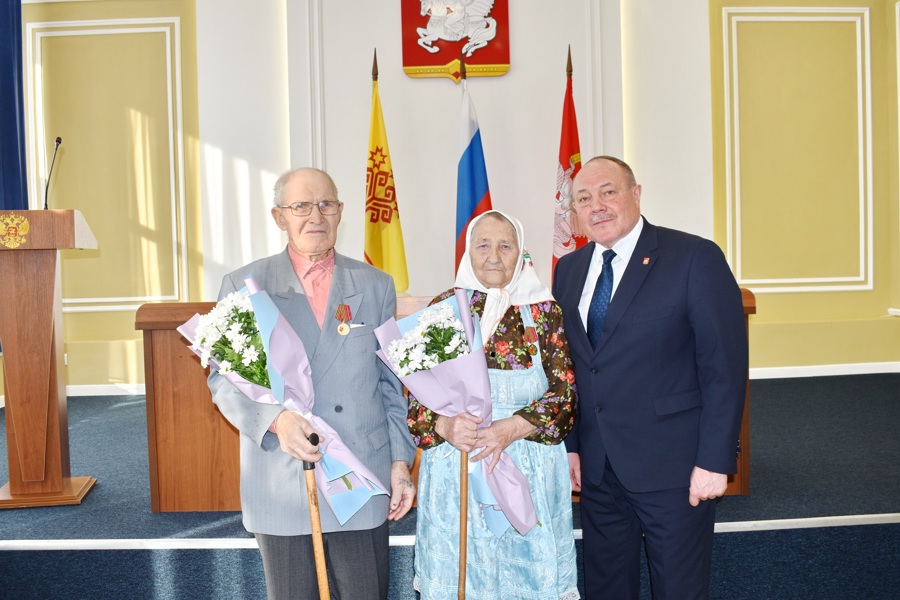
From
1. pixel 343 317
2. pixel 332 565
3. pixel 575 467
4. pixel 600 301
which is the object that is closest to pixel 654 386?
pixel 600 301

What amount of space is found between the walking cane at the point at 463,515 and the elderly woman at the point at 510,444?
0.22ft

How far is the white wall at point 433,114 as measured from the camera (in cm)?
540

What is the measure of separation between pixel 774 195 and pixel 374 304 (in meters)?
5.43

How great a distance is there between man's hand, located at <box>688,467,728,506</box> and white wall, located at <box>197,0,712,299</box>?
3844 millimetres

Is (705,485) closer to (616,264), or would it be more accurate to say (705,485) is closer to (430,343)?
(616,264)

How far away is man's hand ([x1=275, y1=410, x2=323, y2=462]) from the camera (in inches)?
59.1

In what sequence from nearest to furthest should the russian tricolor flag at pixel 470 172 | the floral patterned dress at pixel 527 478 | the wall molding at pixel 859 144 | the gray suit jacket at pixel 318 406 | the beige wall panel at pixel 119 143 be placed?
1. the gray suit jacket at pixel 318 406
2. the floral patterned dress at pixel 527 478
3. the russian tricolor flag at pixel 470 172
4. the beige wall panel at pixel 119 143
5. the wall molding at pixel 859 144

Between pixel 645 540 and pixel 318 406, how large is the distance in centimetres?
97

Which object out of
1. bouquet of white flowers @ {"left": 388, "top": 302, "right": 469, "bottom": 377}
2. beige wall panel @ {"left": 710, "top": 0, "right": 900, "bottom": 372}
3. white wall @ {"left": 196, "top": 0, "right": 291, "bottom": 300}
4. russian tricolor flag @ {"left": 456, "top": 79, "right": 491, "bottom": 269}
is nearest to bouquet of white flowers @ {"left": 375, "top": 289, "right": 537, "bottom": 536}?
bouquet of white flowers @ {"left": 388, "top": 302, "right": 469, "bottom": 377}

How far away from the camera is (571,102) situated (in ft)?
16.6

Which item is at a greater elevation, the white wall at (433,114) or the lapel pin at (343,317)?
the white wall at (433,114)

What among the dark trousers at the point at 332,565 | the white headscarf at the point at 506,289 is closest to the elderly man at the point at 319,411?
the dark trousers at the point at 332,565

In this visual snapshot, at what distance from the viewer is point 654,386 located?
5.94 ft

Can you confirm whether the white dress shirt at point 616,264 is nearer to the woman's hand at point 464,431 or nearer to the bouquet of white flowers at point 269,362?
the woman's hand at point 464,431
